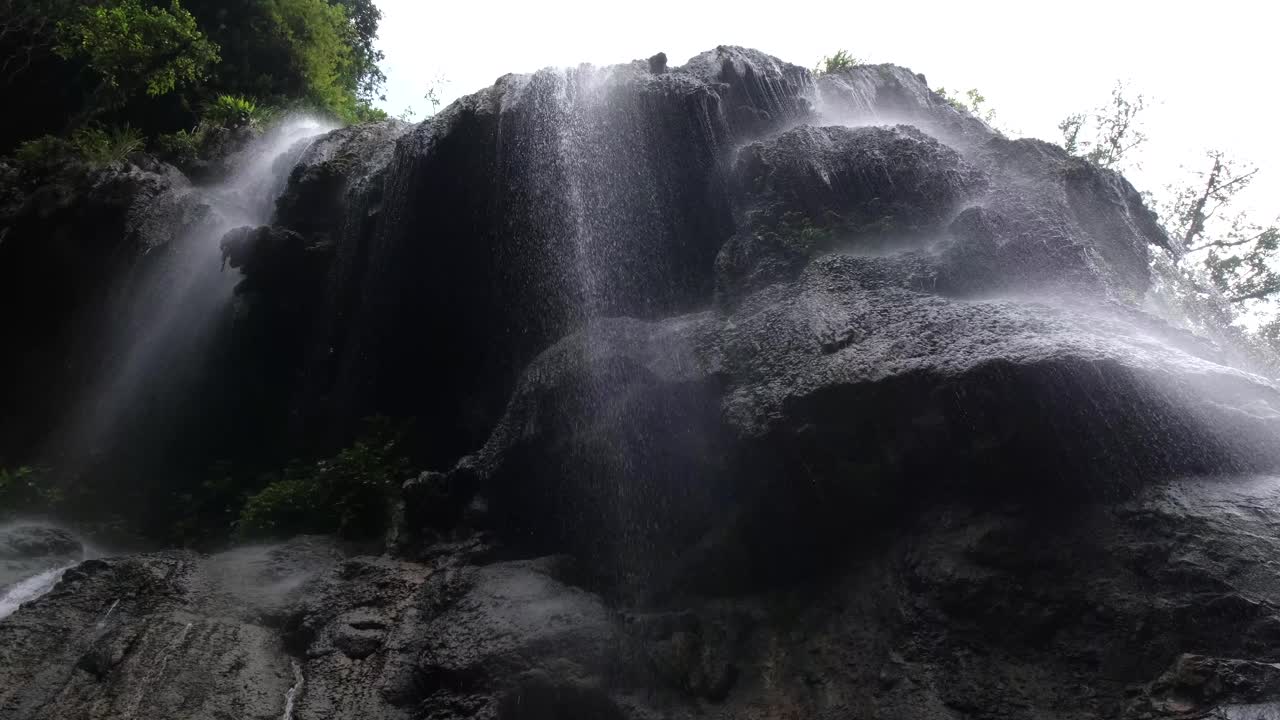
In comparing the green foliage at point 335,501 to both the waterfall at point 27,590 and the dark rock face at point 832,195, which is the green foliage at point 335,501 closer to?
the waterfall at point 27,590

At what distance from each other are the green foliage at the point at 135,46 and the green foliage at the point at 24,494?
7.35 m

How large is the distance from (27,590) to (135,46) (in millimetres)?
10260

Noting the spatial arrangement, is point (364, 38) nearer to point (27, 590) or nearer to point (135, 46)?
point (135, 46)

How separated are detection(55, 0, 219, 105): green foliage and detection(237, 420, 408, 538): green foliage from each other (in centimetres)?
989

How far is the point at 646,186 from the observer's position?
859 centimetres

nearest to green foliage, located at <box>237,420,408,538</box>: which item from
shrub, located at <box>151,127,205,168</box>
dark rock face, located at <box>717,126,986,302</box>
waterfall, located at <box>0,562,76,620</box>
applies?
waterfall, located at <box>0,562,76,620</box>

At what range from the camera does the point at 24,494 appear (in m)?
10.8

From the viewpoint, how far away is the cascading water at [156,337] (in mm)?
12062

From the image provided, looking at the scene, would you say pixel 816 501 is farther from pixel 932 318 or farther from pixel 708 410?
pixel 932 318

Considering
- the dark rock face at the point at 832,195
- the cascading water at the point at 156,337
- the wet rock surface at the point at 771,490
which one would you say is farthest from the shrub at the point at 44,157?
the dark rock face at the point at 832,195

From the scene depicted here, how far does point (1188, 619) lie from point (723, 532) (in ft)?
9.89

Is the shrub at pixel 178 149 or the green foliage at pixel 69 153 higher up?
the shrub at pixel 178 149

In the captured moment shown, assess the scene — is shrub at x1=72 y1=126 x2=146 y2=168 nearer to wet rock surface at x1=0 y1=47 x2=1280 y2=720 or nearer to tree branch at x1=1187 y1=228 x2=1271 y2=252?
wet rock surface at x1=0 y1=47 x2=1280 y2=720

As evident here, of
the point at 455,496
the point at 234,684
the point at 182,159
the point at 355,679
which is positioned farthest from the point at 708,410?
the point at 182,159
